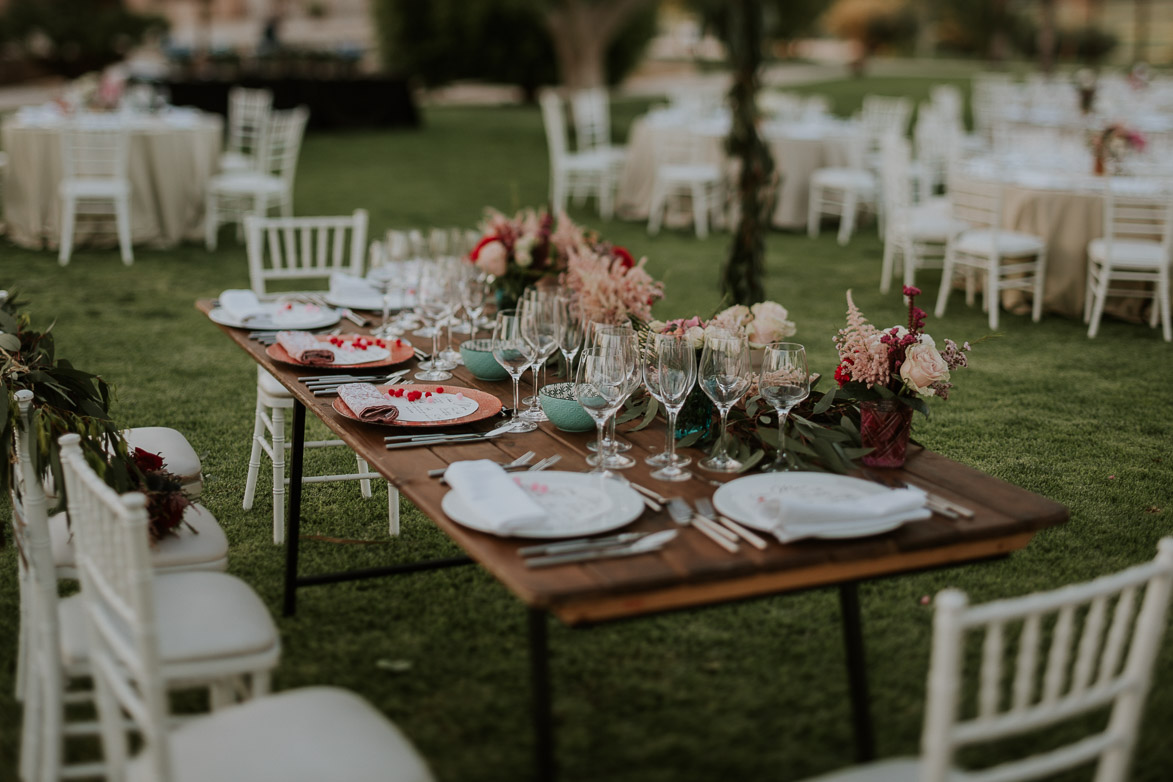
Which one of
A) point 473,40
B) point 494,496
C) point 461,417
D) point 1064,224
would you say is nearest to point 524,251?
point 461,417

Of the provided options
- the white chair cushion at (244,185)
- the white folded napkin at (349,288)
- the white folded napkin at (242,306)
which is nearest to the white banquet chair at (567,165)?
the white chair cushion at (244,185)

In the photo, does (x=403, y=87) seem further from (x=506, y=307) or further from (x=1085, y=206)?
(x=506, y=307)

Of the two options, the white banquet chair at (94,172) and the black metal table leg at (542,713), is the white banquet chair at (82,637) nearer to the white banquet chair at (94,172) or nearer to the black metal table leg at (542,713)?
the black metal table leg at (542,713)

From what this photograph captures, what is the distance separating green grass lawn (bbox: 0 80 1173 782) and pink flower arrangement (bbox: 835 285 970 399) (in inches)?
33.3

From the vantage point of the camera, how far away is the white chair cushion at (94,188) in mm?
7859

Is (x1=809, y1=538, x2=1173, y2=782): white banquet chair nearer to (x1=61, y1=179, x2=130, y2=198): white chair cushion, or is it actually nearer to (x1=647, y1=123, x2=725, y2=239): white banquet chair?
(x1=61, y1=179, x2=130, y2=198): white chair cushion

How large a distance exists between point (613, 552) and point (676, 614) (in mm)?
1387

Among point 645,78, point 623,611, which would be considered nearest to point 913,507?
point 623,611

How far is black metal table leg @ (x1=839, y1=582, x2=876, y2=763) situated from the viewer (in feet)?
7.69

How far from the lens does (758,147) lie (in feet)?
13.0

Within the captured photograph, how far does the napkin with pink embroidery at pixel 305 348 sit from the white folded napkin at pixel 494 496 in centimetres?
89

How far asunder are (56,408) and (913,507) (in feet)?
5.83

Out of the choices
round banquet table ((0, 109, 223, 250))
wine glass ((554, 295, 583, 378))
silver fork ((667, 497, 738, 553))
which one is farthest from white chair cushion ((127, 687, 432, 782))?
round banquet table ((0, 109, 223, 250))

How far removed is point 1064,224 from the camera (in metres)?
6.80
